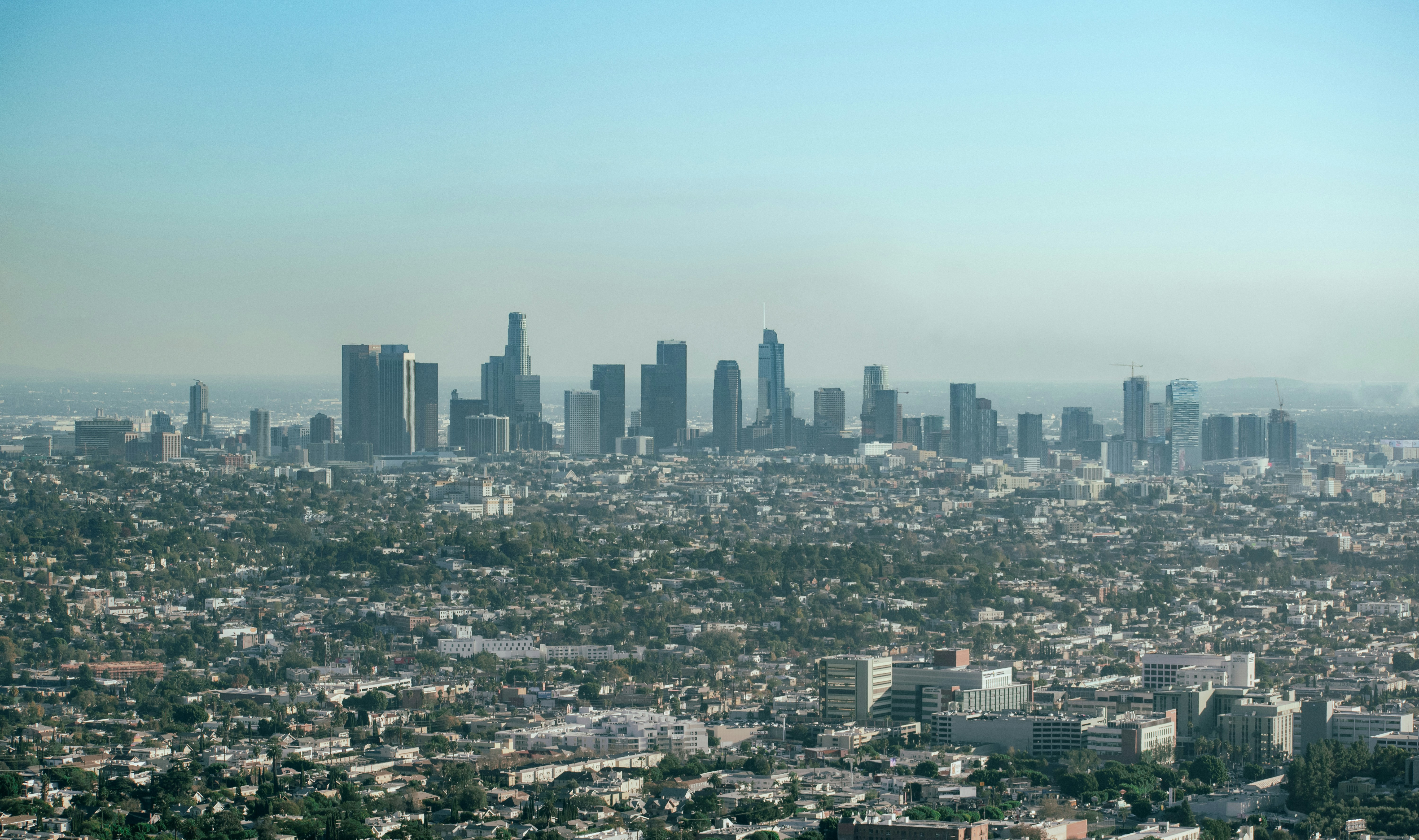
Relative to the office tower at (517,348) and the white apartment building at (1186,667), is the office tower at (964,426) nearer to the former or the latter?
the office tower at (517,348)

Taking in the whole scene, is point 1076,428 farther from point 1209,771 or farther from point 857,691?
point 1209,771

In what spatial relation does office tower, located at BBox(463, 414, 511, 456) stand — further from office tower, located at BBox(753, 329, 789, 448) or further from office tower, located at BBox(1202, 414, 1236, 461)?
office tower, located at BBox(1202, 414, 1236, 461)

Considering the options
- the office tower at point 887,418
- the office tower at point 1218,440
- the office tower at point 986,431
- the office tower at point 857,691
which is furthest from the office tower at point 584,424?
the office tower at point 857,691

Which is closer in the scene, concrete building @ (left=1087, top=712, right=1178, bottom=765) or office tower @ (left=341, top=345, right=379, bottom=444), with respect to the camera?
concrete building @ (left=1087, top=712, right=1178, bottom=765)

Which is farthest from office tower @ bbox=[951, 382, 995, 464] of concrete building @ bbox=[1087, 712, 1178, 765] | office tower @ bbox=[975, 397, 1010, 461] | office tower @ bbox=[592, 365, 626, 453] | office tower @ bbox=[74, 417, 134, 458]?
concrete building @ bbox=[1087, 712, 1178, 765]

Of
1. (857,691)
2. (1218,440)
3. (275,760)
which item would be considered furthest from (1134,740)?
(1218,440)
